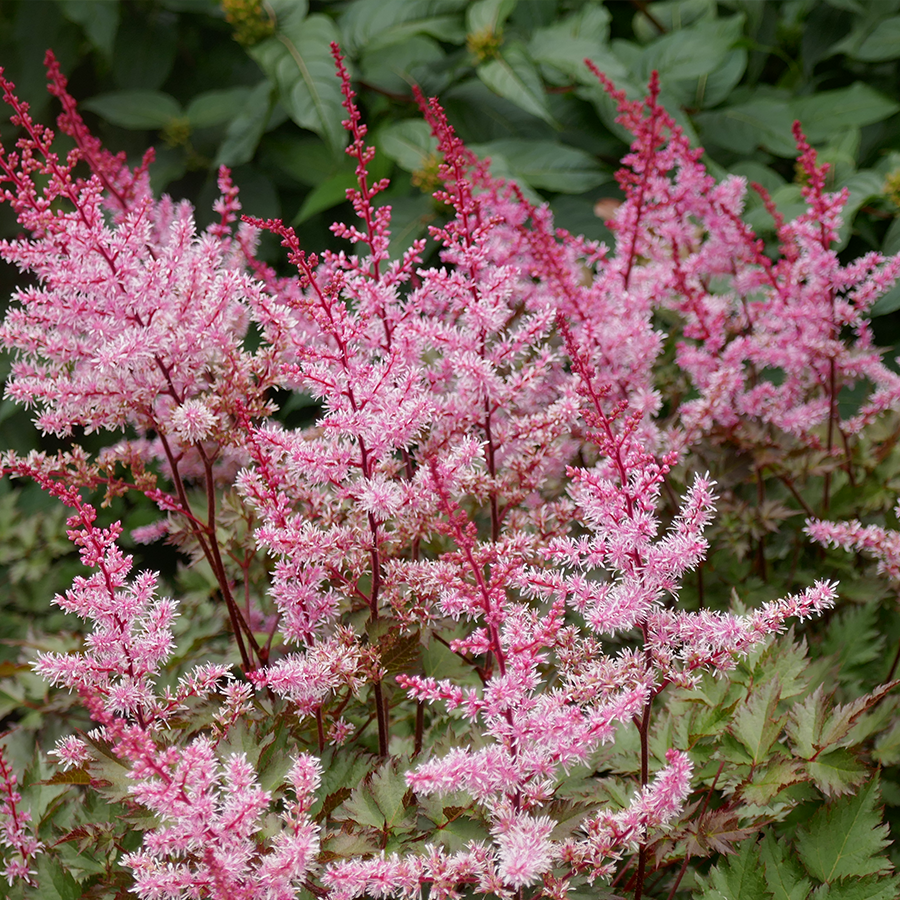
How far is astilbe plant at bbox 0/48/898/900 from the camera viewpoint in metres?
0.87

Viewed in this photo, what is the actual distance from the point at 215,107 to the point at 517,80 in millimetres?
1163

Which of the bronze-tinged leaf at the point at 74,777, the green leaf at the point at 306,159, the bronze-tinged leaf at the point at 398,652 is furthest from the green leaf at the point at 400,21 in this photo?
the bronze-tinged leaf at the point at 74,777

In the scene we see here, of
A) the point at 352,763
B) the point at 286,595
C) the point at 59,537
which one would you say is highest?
the point at 286,595

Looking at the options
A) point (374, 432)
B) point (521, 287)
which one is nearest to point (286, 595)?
A: point (374, 432)

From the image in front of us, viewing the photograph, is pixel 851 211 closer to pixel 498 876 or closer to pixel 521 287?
pixel 521 287

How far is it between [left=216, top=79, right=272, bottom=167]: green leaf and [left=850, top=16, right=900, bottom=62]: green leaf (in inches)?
79.2

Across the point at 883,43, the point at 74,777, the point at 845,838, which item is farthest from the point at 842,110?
the point at 74,777

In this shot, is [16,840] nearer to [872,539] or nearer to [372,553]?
[372,553]

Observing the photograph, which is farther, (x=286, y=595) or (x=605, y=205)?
(x=605, y=205)

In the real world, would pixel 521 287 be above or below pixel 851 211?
above

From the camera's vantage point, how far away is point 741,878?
43.2 inches

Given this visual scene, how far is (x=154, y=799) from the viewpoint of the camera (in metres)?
0.81

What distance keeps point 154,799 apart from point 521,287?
1193 millimetres

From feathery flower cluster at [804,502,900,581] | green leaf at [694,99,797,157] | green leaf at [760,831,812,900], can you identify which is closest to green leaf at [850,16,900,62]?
green leaf at [694,99,797,157]
